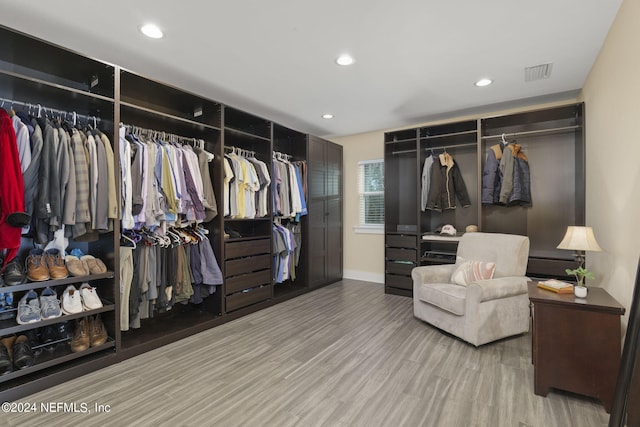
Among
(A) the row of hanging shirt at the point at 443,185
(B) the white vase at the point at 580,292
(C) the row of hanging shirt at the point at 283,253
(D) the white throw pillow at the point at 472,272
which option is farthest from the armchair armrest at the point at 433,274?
(C) the row of hanging shirt at the point at 283,253

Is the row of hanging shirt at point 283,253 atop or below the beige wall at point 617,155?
below

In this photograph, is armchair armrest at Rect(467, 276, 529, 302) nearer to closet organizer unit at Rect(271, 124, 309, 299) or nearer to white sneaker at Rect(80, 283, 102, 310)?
closet organizer unit at Rect(271, 124, 309, 299)

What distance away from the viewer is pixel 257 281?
3.48 meters

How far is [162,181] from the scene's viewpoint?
264 cm

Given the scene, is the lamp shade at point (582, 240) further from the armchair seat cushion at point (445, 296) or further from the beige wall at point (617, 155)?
the armchair seat cushion at point (445, 296)

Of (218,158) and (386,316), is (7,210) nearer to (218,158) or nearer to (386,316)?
(218,158)

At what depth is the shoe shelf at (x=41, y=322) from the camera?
73.0 inches

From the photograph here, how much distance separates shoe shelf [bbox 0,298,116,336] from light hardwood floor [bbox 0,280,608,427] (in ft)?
1.39

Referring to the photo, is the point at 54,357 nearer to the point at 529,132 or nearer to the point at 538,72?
the point at 538,72

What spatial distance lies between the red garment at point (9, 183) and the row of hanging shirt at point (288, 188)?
2.24m


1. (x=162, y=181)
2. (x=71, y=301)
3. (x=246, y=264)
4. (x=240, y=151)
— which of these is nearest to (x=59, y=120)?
(x=162, y=181)

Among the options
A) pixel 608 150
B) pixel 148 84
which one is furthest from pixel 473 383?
pixel 148 84

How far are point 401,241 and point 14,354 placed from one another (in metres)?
3.85

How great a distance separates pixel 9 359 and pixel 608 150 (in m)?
4.44
